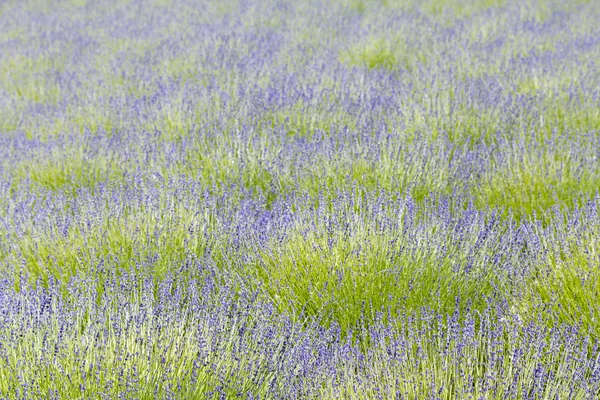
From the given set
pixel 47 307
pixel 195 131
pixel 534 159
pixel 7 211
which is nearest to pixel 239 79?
pixel 195 131

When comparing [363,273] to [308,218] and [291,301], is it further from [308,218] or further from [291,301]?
[308,218]

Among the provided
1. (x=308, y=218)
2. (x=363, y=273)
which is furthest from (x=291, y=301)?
(x=308, y=218)

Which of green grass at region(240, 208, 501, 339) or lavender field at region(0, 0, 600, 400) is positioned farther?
green grass at region(240, 208, 501, 339)

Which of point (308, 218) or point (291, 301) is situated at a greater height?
point (308, 218)

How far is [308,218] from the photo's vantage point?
2752 mm

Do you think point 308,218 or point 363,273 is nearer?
point 363,273

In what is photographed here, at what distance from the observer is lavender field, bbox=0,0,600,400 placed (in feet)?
6.36

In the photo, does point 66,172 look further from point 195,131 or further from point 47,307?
point 47,307

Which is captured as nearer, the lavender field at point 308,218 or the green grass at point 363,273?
the lavender field at point 308,218

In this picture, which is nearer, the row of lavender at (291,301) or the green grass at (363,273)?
the row of lavender at (291,301)

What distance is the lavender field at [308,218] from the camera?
194 centimetres

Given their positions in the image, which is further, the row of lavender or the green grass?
the green grass

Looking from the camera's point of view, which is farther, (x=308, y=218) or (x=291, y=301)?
(x=308, y=218)

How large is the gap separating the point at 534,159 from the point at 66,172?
2.87 meters
